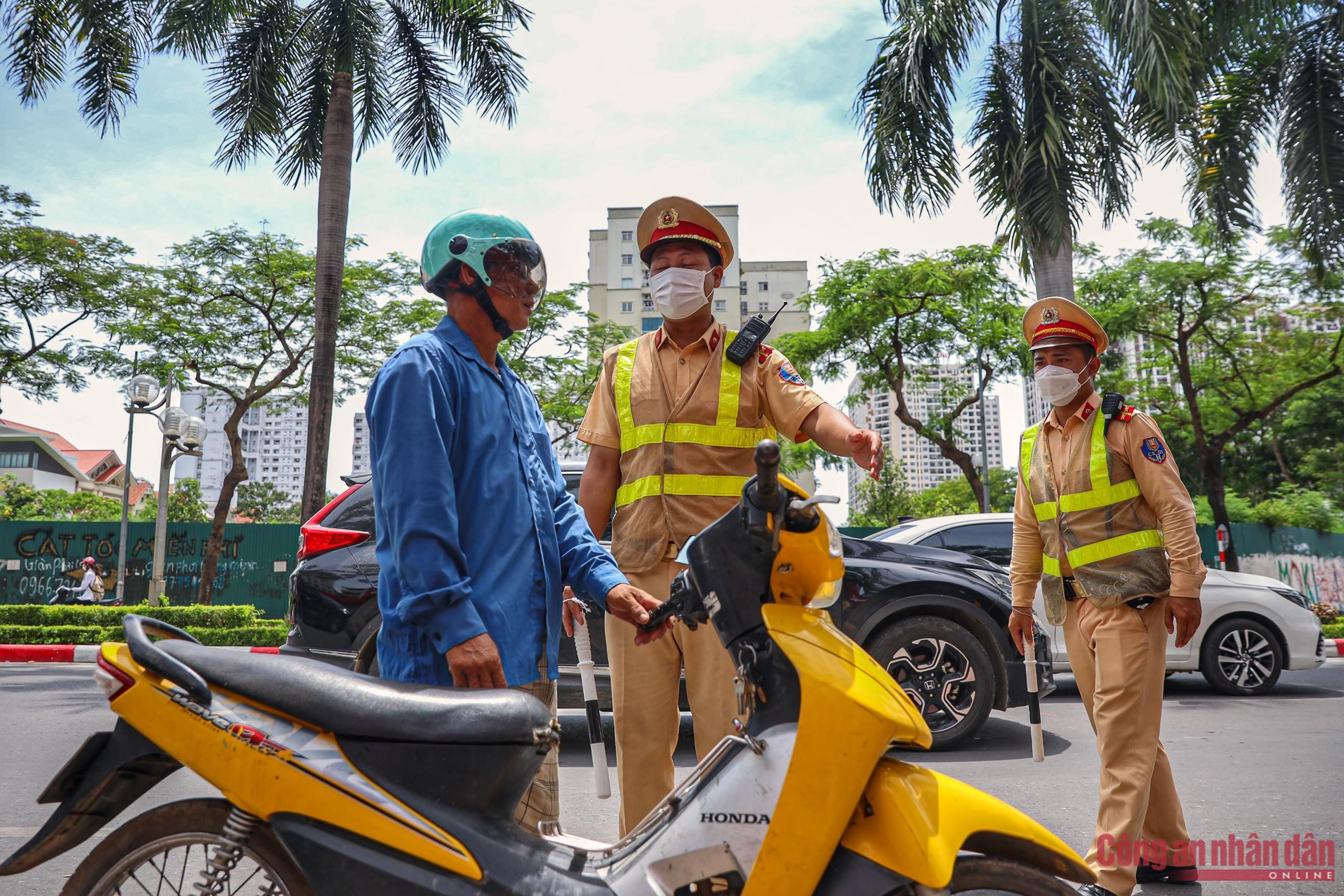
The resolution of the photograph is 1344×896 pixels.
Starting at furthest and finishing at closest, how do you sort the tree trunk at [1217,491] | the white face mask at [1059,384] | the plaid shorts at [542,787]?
the tree trunk at [1217,491] → the white face mask at [1059,384] → the plaid shorts at [542,787]

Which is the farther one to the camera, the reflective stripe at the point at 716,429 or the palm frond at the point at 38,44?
the palm frond at the point at 38,44

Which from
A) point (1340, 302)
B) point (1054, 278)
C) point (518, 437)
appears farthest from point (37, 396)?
point (1340, 302)

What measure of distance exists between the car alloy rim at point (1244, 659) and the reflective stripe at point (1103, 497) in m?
6.04

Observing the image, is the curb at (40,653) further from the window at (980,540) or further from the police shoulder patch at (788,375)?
the police shoulder patch at (788,375)

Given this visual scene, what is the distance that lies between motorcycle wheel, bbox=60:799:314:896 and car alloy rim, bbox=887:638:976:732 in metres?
4.49

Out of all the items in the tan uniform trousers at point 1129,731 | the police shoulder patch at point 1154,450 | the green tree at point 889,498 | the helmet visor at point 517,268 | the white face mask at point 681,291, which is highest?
the green tree at point 889,498

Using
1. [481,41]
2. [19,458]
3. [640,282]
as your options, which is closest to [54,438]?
[19,458]

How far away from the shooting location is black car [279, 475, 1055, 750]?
5.41 meters

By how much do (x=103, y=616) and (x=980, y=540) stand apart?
41.4 ft

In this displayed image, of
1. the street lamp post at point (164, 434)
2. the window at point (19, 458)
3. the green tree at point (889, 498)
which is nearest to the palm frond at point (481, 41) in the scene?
the street lamp post at point (164, 434)

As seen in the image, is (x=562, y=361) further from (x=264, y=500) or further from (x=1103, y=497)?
(x=264, y=500)

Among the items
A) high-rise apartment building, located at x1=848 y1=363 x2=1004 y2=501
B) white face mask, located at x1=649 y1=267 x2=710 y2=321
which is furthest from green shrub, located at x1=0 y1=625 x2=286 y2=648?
white face mask, located at x1=649 y1=267 x2=710 y2=321

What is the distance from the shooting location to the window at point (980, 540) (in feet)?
25.4

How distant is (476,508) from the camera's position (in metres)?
2.23
